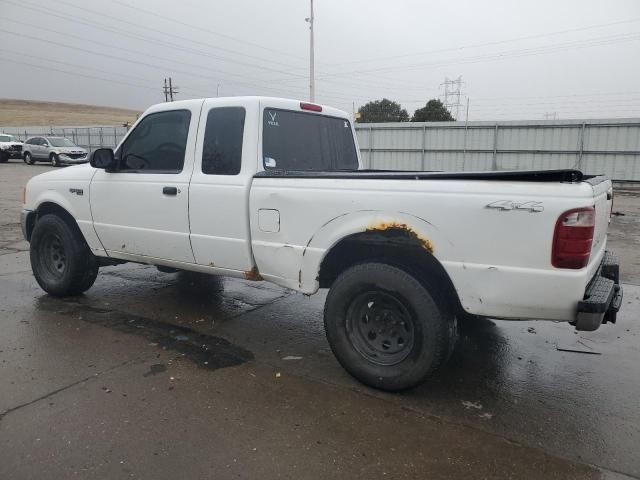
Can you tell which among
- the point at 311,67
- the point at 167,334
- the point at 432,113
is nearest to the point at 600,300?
the point at 167,334

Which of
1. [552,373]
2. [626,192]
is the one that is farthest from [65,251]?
[626,192]

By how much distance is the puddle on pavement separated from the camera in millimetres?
4105

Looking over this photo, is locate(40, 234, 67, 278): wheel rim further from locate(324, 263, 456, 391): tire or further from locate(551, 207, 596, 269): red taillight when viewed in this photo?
locate(551, 207, 596, 269): red taillight

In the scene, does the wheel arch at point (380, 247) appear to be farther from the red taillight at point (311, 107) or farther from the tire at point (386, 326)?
the red taillight at point (311, 107)

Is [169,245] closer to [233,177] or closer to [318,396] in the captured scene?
[233,177]

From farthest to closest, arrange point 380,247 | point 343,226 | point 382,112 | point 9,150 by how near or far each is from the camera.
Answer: point 382,112, point 9,150, point 380,247, point 343,226

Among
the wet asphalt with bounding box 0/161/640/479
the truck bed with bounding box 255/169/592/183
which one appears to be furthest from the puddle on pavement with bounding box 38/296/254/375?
the truck bed with bounding box 255/169/592/183

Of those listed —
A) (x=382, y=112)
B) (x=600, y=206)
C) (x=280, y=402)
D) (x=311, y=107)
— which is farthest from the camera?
(x=382, y=112)

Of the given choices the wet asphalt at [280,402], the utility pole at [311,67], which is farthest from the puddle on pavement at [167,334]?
the utility pole at [311,67]

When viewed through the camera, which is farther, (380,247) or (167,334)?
(167,334)

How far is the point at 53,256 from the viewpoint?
224 inches

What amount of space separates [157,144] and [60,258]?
6.15 ft

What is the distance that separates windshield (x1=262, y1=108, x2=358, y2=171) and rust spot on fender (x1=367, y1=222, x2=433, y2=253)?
1.24m

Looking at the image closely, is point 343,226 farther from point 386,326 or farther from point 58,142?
point 58,142
